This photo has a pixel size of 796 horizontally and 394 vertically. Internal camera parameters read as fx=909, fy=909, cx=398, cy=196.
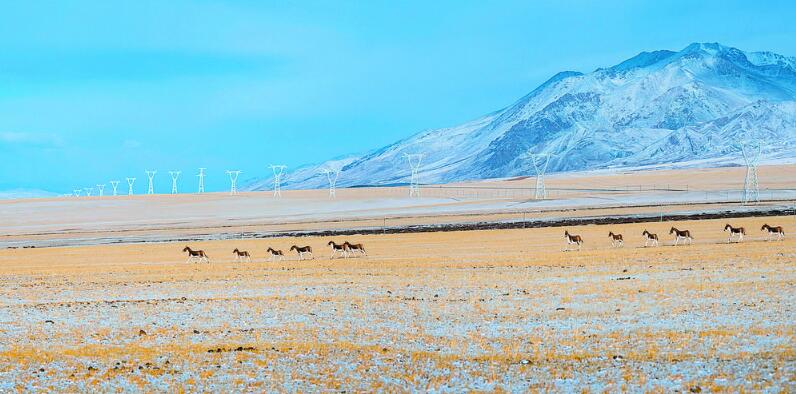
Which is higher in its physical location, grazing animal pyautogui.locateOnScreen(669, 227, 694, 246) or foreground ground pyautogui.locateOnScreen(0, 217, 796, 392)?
grazing animal pyautogui.locateOnScreen(669, 227, 694, 246)

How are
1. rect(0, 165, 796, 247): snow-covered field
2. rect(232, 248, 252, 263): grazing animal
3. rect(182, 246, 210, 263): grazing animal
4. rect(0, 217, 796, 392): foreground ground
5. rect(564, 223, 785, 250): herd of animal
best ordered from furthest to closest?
rect(0, 165, 796, 247): snow-covered field < rect(182, 246, 210, 263): grazing animal < rect(232, 248, 252, 263): grazing animal < rect(564, 223, 785, 250): herd of animal < rect(0, 217, 796, 392): foreground ground

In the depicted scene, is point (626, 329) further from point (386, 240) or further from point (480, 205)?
point (480, 205)

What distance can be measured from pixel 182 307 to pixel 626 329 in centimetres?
1214

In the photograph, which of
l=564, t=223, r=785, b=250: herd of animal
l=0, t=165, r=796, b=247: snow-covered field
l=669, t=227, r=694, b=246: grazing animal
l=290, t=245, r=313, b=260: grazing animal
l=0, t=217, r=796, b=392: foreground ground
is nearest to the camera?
l=0, t=217, r=796, b=392: foreground ground

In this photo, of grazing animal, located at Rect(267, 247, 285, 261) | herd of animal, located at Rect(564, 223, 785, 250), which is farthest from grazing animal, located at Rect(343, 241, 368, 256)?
herd of animal, located at Rect(564, 223, 785, 250)

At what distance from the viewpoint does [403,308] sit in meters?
23.0

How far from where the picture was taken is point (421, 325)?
20031mm

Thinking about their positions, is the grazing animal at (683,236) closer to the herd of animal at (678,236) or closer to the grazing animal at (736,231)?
the herd of animal at (678,236)

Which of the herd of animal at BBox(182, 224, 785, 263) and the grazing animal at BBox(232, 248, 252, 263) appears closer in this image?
the herd of animal at BBox(182, 224, 785, 263)

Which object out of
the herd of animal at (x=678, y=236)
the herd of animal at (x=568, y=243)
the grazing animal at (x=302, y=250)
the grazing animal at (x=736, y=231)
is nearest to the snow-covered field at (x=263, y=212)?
the herd of animal at (x=568, y=243)

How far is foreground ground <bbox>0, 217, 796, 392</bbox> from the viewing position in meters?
14.4

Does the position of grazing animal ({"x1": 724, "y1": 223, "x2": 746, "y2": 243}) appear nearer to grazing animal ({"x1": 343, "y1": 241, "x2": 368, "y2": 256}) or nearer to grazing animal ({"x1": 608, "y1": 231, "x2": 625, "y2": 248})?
grazing animal ({"x1": 608, "y1": 231, "x2": 625, "y2": 248})

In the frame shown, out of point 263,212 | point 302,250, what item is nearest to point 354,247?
point 302,250

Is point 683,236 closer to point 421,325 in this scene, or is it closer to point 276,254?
point 276,254
